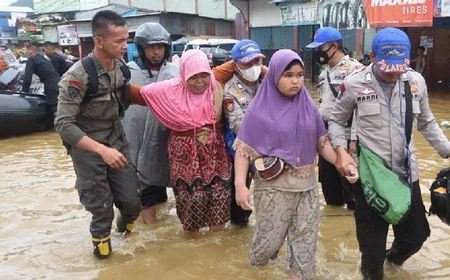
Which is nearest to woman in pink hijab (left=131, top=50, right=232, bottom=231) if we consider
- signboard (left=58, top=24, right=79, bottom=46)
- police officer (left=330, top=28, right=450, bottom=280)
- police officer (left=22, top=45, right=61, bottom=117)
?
police officer (left=330, top=28, right=450, bottom=280)

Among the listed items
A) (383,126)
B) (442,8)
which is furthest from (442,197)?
(442,8)

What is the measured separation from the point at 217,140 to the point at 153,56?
36.5 inches

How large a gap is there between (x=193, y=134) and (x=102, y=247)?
3.50 ft

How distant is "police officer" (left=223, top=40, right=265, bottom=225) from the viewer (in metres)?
3.73

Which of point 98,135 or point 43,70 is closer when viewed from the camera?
point 98,135

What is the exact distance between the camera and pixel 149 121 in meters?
4.11

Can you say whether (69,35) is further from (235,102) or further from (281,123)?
(281,123)

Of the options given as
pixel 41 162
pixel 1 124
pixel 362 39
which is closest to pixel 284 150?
pixel 41 162

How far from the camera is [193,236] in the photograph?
4184mm

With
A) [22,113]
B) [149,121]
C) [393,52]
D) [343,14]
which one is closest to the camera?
[393,52]

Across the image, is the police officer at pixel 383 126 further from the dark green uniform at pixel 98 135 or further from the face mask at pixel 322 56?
the face mask at pixel 322 56

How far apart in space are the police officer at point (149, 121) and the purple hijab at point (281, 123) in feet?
4.48

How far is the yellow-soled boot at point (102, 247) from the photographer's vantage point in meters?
3.63

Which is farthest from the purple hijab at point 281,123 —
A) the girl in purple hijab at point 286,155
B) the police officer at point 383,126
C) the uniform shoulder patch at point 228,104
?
the uniform shoulder patch at point 228,104
